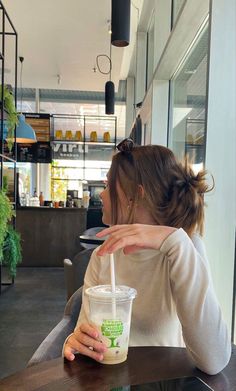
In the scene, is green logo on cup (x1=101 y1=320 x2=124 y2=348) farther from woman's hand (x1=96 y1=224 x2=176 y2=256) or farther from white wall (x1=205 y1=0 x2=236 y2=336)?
white wall (x1=205 y1=0 x2=236 y2=336)

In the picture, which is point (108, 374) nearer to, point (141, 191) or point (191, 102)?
point (141, 191)

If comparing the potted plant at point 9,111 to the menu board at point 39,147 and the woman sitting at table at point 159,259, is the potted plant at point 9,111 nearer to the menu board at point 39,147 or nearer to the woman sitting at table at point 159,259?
the menu board at point 39,147

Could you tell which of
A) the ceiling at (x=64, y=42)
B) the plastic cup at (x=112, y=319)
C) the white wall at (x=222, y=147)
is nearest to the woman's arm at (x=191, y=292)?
the plastic cup at (x=112, y=319)

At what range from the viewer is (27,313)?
3.75 m

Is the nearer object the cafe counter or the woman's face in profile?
the woman's face in profile

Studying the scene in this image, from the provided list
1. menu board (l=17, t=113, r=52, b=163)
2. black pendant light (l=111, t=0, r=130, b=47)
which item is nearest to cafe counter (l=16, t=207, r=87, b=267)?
menu board (l=17, t=113, r=52, b=163)

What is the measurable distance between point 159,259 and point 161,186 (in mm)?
230

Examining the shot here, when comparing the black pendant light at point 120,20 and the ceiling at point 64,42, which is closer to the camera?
the black pendant light at point 120,20

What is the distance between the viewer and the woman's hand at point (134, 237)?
0.85m

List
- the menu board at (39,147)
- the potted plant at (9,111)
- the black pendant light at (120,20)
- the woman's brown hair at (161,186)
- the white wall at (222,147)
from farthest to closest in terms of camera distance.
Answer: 1. the menu board at (39,147)
2. the potted plant at (9,111)
3. the black pendant light at (120,20)
4. the white wall at (222,147)
5. the woman's brown hair at (161,186)

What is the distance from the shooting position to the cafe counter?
6051 millimetres

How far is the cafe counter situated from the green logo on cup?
5.26m

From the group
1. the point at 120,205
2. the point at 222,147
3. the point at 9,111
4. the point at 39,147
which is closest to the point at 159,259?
the point at 120,205

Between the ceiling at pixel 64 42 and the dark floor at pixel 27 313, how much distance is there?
3370 mm
